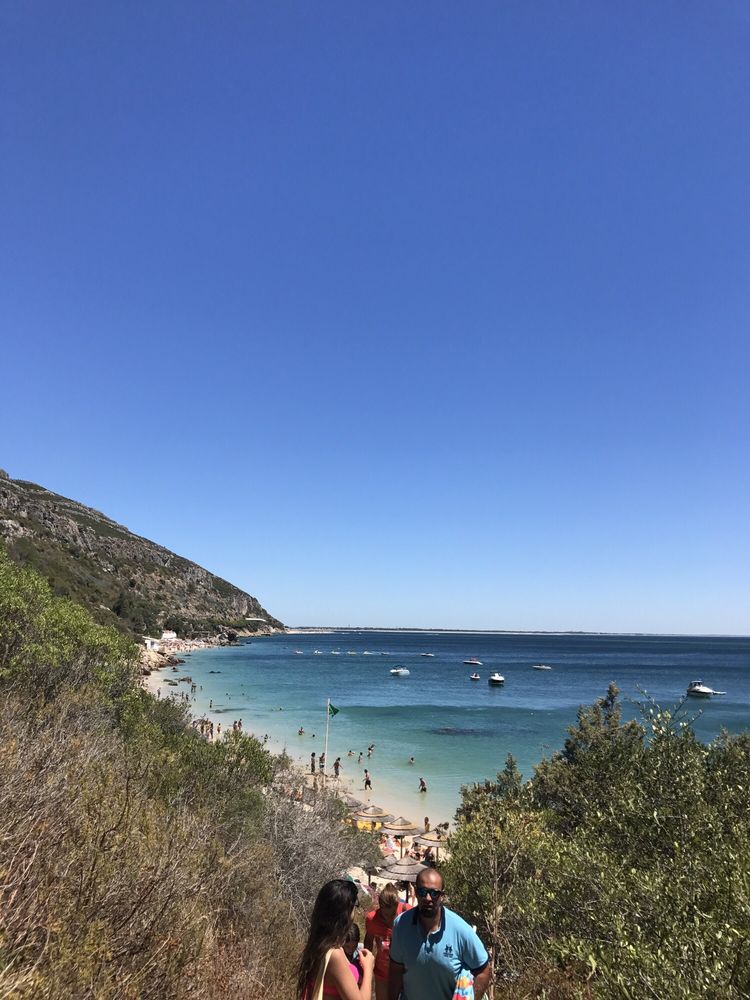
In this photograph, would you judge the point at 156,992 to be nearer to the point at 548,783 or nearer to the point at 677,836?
the point at 677,836

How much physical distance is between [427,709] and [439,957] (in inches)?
2301

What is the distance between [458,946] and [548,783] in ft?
44.1

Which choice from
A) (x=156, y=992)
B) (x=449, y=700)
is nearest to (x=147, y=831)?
(x=156, y=992)

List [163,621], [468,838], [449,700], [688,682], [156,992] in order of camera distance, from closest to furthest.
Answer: [156,992] → [468,838] → [449,700] → [688,682] → [163,621]

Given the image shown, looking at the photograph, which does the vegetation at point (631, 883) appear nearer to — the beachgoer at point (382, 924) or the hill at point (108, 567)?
the beachgoer at point (382, 924)

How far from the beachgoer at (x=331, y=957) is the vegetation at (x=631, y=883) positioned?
6.48 ft

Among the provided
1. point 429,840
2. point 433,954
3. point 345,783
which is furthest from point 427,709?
point 433,954

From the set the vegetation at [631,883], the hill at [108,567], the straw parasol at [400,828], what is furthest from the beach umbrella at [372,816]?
the hill at [108,567]

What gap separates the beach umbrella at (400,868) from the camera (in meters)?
18.0

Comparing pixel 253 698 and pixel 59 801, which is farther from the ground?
pixel 59 801

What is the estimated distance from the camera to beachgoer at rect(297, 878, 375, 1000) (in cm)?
308

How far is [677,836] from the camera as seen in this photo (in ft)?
24.2

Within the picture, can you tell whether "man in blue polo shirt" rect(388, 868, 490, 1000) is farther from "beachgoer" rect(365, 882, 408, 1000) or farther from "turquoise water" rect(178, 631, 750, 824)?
Answer: "turquoise water" rect(178, 631, 750, 824)

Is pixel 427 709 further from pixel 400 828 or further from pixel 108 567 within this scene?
pixel 108 567
